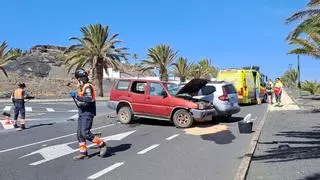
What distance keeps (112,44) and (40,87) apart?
10.7 meters

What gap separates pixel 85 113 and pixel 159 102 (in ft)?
27.2

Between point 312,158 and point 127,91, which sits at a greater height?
point 127,91

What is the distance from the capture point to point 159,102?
780 inches

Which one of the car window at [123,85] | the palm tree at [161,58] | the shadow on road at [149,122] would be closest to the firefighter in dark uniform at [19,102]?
the car window at [123,85]

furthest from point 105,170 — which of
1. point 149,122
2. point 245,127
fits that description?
point 149,122

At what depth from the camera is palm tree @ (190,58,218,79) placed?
89606 millimetres

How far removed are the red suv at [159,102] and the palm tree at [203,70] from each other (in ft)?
217

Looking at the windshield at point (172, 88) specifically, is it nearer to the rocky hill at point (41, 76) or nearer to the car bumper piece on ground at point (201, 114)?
the car bumper piece on ground at point (201, 114)

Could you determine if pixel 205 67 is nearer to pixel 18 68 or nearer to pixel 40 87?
pixel 18 68

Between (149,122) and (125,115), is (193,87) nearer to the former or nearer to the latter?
(149,122)

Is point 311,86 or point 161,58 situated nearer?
point 311,86

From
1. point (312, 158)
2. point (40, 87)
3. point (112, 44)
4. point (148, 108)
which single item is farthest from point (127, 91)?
point (40, 87)

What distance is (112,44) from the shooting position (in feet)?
186

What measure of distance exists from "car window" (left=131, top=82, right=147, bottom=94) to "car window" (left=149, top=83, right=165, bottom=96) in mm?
303
